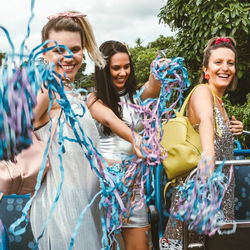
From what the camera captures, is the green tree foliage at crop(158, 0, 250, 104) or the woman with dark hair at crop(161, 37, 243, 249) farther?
the green tree foliage at crop(158, 0, 250, 104)

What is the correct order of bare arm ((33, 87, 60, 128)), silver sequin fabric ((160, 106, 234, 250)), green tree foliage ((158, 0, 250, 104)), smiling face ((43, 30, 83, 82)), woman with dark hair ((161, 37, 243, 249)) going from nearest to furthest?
1. bare arm ((33, 87, 60, 128))
2. smiling face ((43, 30, 83, 82))
3. woman with dark hair ((161, 37, 243, 249))
4. silver sequin fabric ((160, 106, 234, 250))
5. green tree foliage ((158, 0, 250, 104))

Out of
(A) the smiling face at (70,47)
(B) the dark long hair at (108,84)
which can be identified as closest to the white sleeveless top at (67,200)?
(A) the smiling face at (70,47)

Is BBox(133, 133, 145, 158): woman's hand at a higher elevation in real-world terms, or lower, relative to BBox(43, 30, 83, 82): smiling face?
lower

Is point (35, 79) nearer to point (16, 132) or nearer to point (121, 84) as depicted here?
point (16, 132)

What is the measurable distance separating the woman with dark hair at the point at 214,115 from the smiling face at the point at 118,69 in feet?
Answer: 1.38

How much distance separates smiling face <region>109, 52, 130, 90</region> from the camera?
6.22 ft

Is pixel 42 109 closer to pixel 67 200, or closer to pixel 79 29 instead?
pixel 67 200

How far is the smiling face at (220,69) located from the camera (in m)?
1.92

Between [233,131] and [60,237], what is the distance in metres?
1.30

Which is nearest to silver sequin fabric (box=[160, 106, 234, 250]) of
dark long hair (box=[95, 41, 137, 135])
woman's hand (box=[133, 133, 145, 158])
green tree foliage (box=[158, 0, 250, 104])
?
woman's hand (box=[133, 133, 145, 158])

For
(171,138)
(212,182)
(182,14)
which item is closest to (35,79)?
(212,182)

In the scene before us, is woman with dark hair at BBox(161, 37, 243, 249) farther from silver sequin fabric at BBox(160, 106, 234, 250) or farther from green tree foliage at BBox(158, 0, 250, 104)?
green tree foliage at BBox(158, 0, 250, 104)

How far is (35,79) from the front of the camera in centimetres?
85

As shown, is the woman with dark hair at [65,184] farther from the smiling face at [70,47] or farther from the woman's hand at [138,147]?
the woman's hand at [138,147]
